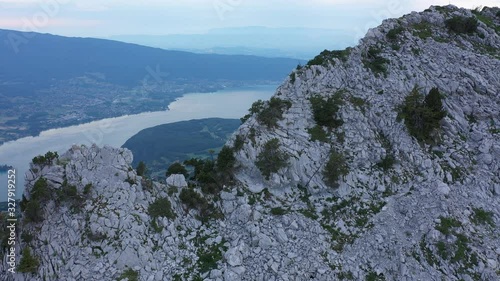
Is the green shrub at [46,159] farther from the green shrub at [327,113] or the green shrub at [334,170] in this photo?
the green shrub at [327,113]

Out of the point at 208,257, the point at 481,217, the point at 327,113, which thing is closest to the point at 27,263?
the point at 208,257

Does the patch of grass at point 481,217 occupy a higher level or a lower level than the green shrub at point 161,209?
higher

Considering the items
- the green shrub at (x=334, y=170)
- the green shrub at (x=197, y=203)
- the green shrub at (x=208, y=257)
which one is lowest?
the green shrub at (x=208, y=257)

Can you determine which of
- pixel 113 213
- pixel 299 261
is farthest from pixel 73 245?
pixel 299 261

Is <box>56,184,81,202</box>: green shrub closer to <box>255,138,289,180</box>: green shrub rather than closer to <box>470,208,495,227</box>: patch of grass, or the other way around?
<box>255,138,289,180</box>: green shrub

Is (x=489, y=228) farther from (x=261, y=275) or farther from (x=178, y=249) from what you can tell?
(x=178, y=249)

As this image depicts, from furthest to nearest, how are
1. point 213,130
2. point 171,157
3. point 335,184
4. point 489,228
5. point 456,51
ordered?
point 213,130 < point 171,157 < point 456,51 < point 335,184 < point 489,228

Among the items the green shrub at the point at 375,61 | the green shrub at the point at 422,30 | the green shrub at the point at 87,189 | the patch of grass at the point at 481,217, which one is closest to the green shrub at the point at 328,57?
the green shrub at the point at 375,61
